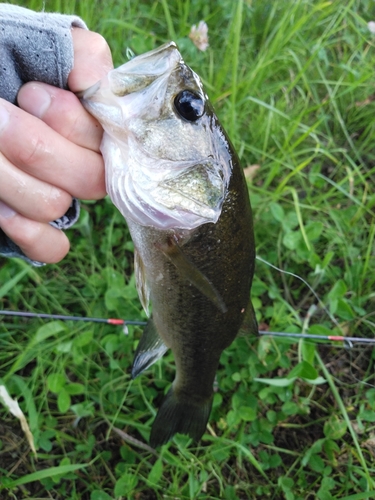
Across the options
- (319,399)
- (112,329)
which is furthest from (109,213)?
(319,399)

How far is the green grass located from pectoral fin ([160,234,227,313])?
0.79 metres

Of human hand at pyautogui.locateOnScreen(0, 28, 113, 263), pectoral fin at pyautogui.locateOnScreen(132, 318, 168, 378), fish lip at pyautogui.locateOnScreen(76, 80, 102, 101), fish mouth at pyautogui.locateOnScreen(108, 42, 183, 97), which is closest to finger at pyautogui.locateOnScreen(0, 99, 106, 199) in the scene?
human hand at pyautogui.locateOnScreen(0, 28, 113, 263)

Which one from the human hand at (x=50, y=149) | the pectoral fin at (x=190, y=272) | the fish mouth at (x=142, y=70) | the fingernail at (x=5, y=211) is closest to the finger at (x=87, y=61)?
the human hand at (x=50, y=149)

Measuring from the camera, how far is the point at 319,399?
8.03ft

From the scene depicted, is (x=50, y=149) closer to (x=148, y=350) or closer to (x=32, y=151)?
(x=32, y=151)

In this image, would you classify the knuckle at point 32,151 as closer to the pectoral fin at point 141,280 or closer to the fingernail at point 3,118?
the fingernail at point 3,118

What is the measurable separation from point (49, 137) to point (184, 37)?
207 cm

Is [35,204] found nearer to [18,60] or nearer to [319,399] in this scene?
[18,60]

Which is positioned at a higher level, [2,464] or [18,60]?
[18,60]

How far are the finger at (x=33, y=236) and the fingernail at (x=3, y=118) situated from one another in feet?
0.93

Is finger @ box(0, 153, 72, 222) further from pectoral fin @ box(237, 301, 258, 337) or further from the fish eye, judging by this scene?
pectoral fin @ box(237, 301, 258, 337)

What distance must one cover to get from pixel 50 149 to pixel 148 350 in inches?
37.6

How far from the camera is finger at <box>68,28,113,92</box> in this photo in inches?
51.7

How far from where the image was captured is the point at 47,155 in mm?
1312
